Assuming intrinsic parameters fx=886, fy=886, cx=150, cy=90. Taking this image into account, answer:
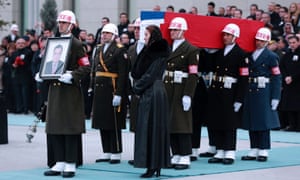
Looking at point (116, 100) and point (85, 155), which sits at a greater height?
point (116, 100)

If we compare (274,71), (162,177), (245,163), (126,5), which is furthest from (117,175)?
(126,5)

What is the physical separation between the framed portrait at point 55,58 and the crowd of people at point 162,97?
0.32 ft

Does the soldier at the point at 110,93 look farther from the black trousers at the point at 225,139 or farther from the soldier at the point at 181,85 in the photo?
the black trousers at the point at 225,139

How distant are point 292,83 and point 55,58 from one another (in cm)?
942

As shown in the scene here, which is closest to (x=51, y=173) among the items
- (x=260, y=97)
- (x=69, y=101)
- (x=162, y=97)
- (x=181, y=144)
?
(x=69, y=101)

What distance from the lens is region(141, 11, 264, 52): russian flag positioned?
12852mm

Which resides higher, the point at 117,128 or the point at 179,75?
the point at 179,75

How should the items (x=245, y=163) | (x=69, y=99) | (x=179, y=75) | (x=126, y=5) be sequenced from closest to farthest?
1. (x=69, y=99)
2. (x=179, y=75)
3. (x=245, y=163)
4. (x=126, y=5)

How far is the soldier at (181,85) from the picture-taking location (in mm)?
12609

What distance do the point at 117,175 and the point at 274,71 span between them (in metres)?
3.49

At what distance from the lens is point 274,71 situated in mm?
14023

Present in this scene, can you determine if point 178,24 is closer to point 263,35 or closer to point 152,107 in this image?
point 152,107

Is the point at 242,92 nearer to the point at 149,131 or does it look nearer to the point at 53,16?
the point at 149,131

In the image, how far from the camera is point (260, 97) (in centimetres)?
1396
